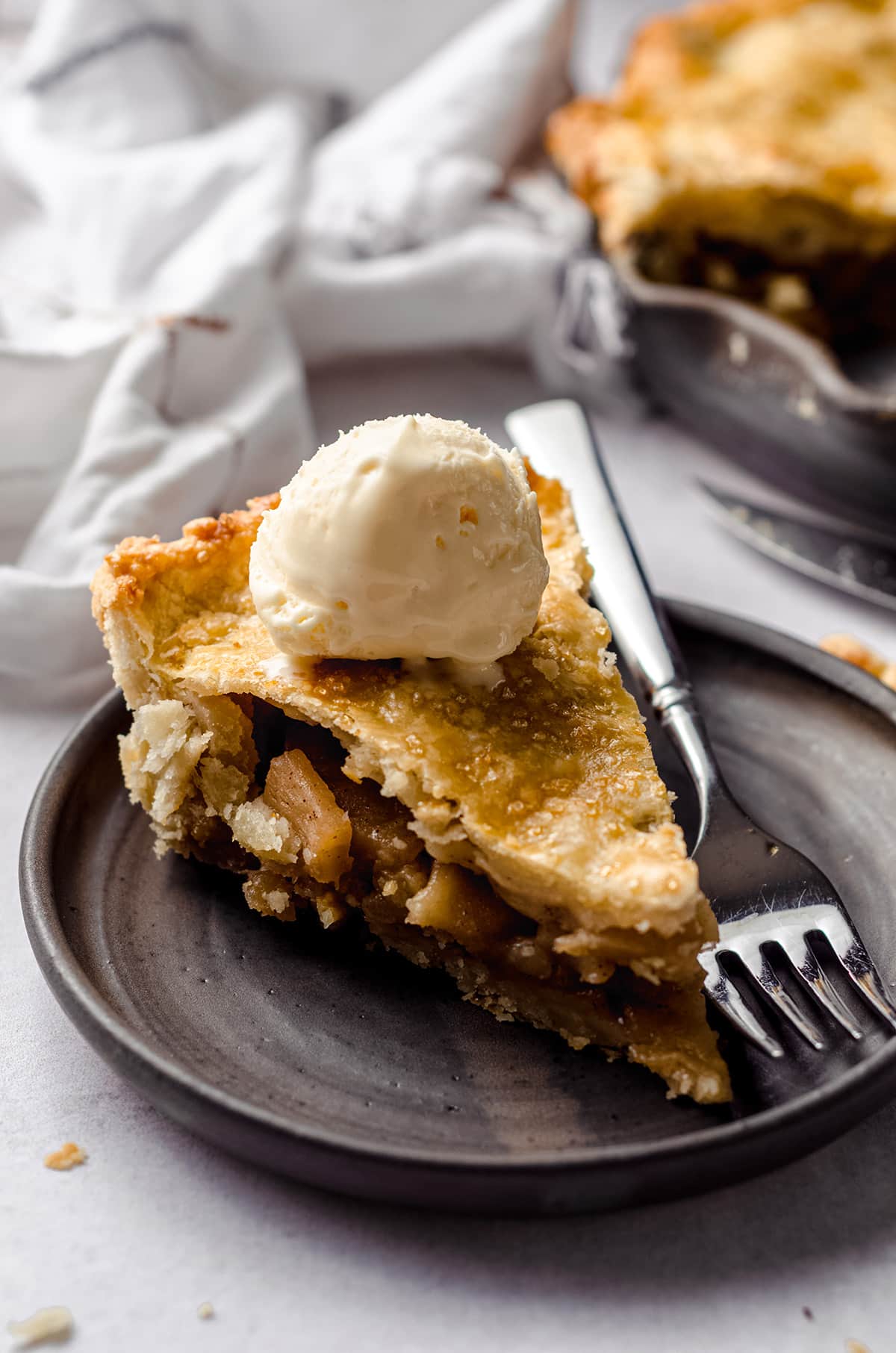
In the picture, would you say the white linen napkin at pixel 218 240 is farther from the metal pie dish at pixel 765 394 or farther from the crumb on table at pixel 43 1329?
the crumb on table at pixel 43 1329

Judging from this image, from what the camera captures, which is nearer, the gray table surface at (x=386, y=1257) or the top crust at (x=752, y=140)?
the gray table surface at (x=386, y=1257)

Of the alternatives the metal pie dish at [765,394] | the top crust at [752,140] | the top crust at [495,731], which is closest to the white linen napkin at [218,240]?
the top crust at [752,140]

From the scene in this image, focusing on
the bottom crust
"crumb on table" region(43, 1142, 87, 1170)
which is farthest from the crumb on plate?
"crumb on table" region(43, 1142, 87, 1170)

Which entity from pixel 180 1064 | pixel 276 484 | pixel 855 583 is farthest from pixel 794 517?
pixel 180 1064

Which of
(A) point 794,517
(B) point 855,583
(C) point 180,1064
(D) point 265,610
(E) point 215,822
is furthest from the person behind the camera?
(A) point 794,517

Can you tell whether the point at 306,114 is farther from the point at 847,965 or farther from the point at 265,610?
the point at 847,965

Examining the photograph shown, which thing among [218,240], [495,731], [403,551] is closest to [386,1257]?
[495,731]

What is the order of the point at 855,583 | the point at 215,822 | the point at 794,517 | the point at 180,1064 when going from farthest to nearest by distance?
1. the point at 794,517
2. the point at 855,583
3. the point at 215,822
4. the point at 180,1064
